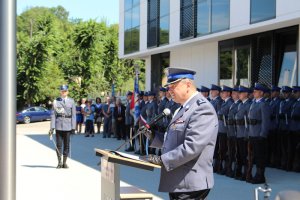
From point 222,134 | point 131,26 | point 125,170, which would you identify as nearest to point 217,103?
point 222,134

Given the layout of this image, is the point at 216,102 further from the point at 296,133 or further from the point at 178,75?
the point at 178,75

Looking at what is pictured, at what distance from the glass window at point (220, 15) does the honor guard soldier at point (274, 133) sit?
5.58 metres

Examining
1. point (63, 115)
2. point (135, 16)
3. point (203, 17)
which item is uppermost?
point (135, 16)

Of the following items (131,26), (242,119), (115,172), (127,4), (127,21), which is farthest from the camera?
(127,21)

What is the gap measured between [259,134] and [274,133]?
8.72 feet

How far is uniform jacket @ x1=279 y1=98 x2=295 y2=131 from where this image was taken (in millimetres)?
12570

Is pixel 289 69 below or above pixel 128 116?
above

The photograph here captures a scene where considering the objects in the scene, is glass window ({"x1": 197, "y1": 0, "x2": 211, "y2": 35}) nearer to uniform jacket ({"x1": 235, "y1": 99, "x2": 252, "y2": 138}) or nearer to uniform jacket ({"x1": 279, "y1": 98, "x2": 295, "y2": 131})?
uniform jacket ({"x1": 279, "y1": 98, "x2": 295, "y2": 131})

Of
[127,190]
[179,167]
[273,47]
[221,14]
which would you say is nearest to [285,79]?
[273,47]

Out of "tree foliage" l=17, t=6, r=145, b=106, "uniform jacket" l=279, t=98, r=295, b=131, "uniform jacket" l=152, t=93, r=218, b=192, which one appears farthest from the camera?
"tree foliage" l=17, t=6, r=145, b=106

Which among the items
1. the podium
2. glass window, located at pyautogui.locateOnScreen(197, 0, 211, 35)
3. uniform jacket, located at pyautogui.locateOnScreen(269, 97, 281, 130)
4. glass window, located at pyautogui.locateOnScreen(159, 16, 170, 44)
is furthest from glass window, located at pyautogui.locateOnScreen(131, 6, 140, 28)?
the podium

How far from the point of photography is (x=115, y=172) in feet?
17.3

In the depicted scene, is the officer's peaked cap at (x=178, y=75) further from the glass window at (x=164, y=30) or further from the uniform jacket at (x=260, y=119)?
the glass window at (x=164, y=30)

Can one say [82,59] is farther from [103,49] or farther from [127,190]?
[127,190]
